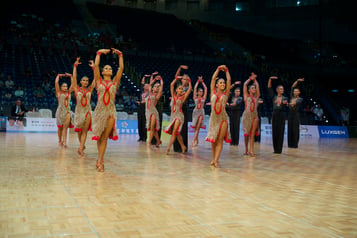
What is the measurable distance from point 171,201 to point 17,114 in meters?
13.1

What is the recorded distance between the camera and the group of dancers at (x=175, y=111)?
224 inches

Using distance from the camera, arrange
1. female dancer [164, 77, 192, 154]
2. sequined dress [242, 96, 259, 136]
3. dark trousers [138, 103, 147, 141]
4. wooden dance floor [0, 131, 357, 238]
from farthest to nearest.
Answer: dark trousers [138, 103, 147, 141], sequined dress [242, 96, 259, 136], female dancer [164, 77, 192, 154], wooden dance floor [0, 131, 357, 238]

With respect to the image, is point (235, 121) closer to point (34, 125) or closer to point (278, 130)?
point (278, 130)

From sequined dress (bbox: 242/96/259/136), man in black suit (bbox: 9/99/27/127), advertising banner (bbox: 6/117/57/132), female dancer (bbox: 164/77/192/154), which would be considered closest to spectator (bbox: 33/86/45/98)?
man in black suit (bbox: 9/99/27/127)

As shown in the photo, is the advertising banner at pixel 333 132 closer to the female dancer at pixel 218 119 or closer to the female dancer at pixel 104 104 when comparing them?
the female dancer at pixel 218 119

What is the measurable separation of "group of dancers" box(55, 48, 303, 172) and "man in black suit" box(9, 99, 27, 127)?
6.02m

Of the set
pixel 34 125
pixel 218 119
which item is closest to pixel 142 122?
pixel 34 125

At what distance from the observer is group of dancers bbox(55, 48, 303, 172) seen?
5684 mm

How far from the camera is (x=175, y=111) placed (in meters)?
8.72

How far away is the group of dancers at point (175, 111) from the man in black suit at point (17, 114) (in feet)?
19.7

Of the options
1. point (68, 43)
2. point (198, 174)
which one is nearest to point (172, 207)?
point (198, 174)

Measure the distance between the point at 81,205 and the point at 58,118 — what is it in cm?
629

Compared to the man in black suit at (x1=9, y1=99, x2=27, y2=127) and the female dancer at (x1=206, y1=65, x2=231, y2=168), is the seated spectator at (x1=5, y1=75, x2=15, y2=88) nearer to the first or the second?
the man in black suit at (x1=9, y1=99, x2=27, y2=127)

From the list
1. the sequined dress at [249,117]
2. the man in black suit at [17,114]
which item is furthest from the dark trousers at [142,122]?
the man in black suit at [17,114]
